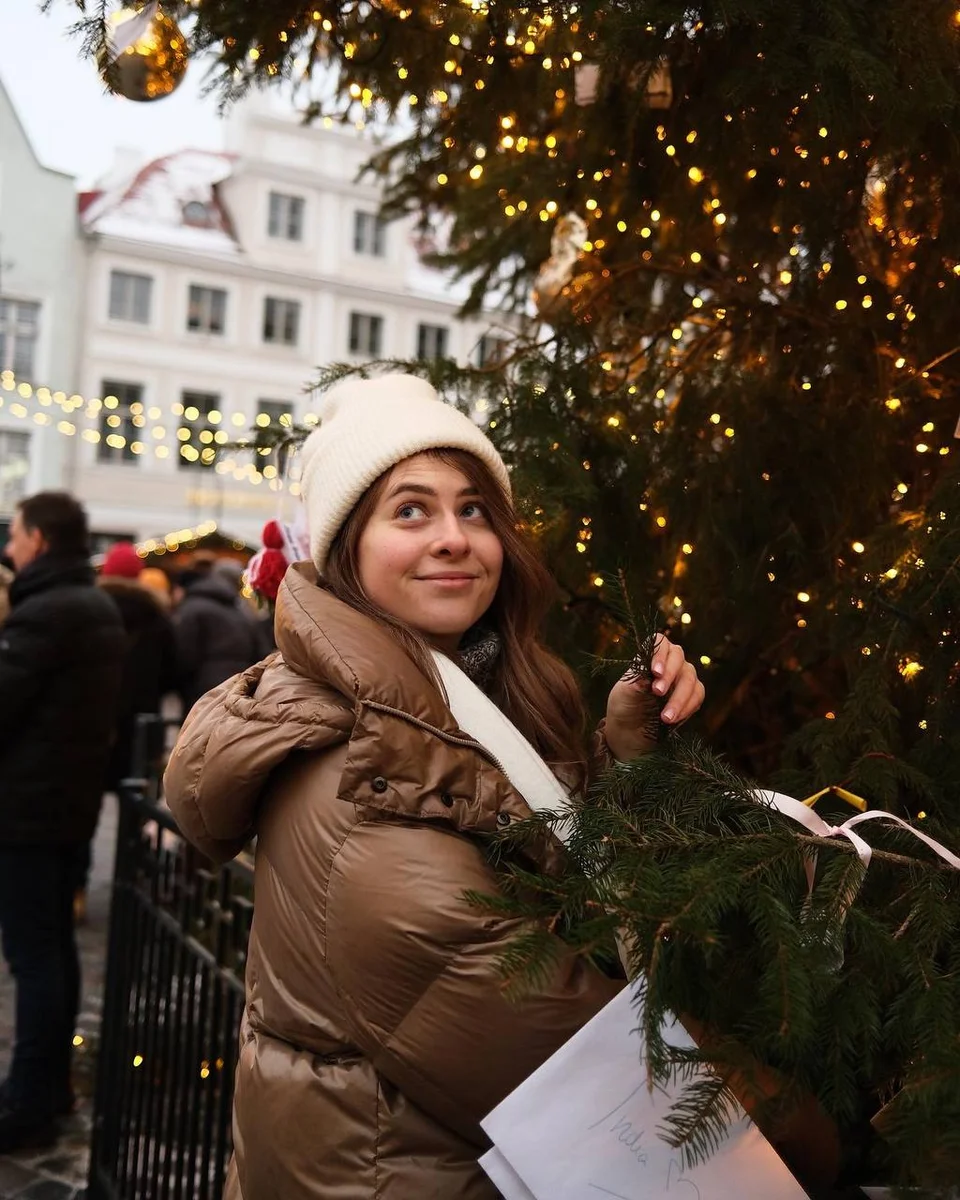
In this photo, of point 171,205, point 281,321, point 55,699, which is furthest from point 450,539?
point 171,205

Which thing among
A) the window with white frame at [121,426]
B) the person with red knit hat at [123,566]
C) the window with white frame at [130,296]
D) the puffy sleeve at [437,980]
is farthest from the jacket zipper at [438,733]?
the window with white frame at [130,296]

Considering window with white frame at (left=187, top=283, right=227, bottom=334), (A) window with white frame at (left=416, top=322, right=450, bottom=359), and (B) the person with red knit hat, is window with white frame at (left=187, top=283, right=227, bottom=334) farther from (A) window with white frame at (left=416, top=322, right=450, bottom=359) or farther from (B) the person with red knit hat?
(B) the person with red knit hat

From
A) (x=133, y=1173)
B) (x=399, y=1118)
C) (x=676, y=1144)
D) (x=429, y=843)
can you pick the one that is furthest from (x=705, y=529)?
(x=133, y=1173)

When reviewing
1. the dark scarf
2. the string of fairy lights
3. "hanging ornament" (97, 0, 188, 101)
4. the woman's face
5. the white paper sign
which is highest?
the string of fairy lights

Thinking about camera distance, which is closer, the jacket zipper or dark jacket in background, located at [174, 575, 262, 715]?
the jacket zipper

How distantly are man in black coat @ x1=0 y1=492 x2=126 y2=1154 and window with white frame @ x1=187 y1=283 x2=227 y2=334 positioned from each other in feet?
80.3

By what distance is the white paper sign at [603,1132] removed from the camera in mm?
1220

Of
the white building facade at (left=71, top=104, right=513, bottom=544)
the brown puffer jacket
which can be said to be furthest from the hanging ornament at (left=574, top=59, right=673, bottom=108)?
the white building facade at (left=71, top=104, right=513, bottom=544)

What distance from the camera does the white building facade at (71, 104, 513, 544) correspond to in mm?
26547

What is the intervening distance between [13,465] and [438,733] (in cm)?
2571

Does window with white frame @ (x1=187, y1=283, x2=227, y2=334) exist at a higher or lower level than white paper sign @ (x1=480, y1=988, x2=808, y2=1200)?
higher

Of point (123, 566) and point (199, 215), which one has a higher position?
point (199, 215)

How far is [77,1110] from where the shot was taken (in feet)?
13.8

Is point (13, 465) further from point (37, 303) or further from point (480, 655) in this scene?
point (480, 655)
